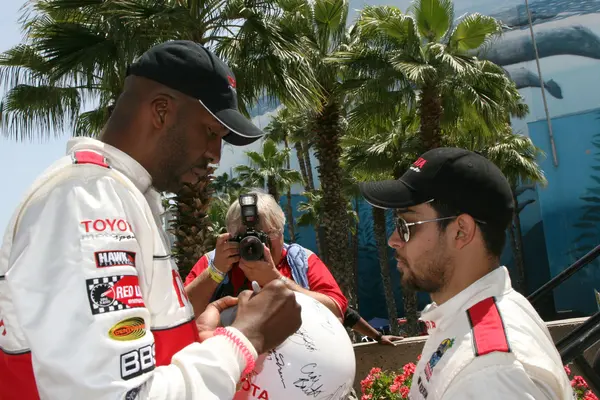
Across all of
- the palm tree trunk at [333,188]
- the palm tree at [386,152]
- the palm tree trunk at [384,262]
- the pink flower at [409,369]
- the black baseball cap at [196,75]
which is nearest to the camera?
the black baseball cap at [196,75]

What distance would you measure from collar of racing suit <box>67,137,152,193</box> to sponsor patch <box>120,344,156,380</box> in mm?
481

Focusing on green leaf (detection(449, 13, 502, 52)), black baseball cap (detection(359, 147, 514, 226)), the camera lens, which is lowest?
the camera lens

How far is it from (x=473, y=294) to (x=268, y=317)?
64cm

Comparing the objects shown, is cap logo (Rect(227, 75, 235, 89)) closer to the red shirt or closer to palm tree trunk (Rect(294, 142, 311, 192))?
the red shirt

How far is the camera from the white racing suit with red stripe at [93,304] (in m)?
1.22

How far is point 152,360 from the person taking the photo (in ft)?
4.31

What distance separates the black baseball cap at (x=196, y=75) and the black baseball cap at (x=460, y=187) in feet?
2.04

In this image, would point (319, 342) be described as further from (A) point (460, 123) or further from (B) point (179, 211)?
(A) point (460, 123)

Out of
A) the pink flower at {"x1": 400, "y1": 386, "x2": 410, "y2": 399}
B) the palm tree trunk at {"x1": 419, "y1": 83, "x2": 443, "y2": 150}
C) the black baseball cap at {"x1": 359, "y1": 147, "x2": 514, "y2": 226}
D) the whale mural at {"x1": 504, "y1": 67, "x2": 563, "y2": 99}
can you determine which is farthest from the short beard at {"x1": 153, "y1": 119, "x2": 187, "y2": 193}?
the whale mural at {"x1": 504, "y1": 67, "x2": 563, "y2": 99}

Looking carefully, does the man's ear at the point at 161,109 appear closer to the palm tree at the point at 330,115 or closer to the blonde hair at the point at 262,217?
the blonde hair at the point at 262,217

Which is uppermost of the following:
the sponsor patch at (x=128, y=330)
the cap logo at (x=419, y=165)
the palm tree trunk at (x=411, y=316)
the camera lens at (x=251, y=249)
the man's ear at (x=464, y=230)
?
the cap logo at (x=419, y=165)

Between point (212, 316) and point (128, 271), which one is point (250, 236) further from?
point (128, 271)

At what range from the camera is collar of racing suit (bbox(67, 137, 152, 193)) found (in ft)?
5.13

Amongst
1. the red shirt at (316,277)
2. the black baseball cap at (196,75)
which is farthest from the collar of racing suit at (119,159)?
the red shirt at (316,277)
